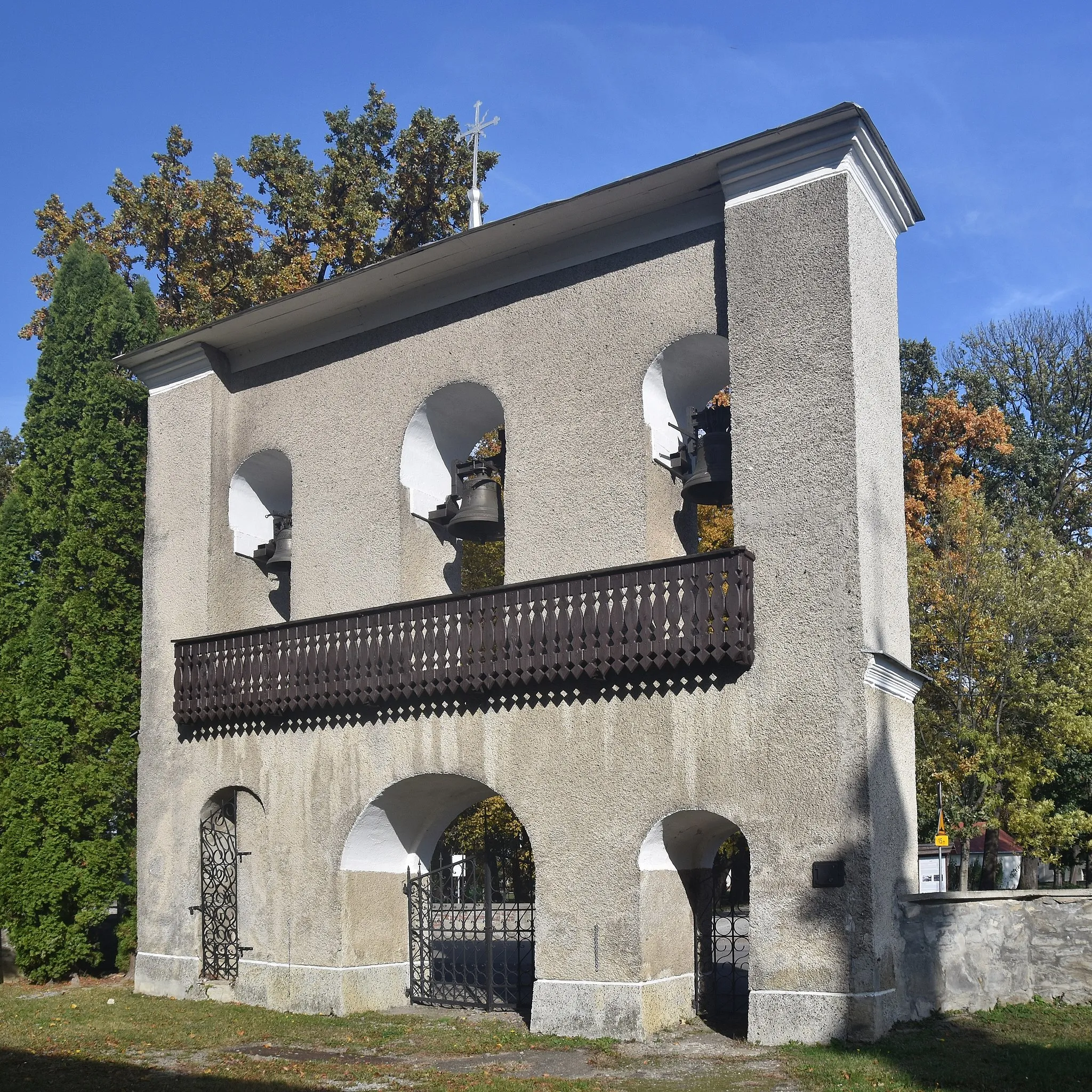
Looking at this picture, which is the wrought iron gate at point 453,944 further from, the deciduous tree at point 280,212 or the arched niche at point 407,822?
the deciduous tree at point 280,212

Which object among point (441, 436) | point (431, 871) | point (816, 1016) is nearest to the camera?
point (816, 1016)

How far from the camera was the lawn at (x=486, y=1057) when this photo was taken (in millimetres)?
9133

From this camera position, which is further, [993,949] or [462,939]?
[462,939]

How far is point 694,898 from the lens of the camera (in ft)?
39.4

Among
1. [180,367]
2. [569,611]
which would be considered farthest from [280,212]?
[569,611]

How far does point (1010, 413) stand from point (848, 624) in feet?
86.7

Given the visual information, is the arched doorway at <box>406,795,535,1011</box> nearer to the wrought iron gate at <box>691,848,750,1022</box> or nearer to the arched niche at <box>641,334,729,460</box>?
the wrought iron gate at <box>691,848,750,1022</box>

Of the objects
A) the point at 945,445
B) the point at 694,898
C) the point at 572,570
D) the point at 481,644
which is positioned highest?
the point at 945,445

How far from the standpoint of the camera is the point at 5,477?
30.9 metres

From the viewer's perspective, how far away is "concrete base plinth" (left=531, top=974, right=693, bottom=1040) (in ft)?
36.0

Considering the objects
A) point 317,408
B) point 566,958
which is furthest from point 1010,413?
point 566,958

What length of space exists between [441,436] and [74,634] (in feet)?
18.9

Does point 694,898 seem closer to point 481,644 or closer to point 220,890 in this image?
point 481,644

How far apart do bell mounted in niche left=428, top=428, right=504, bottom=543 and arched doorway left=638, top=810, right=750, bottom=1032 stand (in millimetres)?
3919
